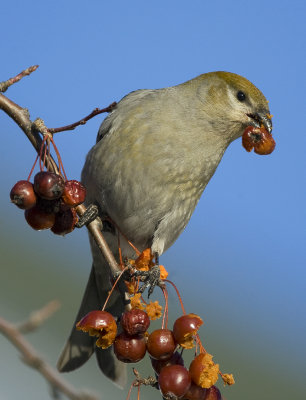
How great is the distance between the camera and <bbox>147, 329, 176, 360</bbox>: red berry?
2234mm

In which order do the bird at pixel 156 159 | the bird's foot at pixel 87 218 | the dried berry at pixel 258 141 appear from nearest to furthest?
1. the bird's foot at pixel 87 218
2. the dried berry at pixel 258 141
3. the bird at pixel 156 159

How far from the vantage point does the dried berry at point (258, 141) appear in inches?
130

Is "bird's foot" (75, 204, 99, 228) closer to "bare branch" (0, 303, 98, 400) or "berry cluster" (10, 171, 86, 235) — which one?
"berry cluster" (10, 171, 86, 235)

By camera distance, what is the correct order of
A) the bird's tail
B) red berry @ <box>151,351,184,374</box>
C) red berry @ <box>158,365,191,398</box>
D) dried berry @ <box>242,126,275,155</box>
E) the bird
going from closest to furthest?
red berry @ <box>158,365,191,398</box> < red berry @ <box>151,351,184,374</box> < dried berry @ <box>242,126,275,155</box> < the bird < the bird's tail

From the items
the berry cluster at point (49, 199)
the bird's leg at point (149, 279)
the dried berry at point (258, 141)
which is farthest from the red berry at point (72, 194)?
the dried berry at point (258, 141)

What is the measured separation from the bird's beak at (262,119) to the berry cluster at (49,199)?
1.50 metres

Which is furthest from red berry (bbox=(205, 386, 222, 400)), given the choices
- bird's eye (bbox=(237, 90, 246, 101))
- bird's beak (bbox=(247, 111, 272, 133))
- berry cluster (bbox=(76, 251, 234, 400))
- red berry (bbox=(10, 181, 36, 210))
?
bird's eye (bbox=(237, 90, 246, 101))

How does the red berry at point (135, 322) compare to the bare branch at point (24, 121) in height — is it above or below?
below

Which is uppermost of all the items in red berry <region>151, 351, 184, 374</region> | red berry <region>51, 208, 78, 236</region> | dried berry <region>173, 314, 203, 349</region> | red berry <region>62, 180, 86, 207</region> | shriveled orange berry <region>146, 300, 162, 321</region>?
red berry <region>62, 180, 86, 207</region>

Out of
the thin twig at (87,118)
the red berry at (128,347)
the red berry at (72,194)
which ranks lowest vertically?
the red berry at (128,347)

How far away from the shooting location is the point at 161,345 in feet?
7.33

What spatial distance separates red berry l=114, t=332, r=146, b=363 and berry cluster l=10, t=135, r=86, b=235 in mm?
444

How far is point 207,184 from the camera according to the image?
149 inches

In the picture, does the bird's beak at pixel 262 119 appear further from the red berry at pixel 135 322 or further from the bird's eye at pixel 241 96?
the red berry at pixel 135 322
